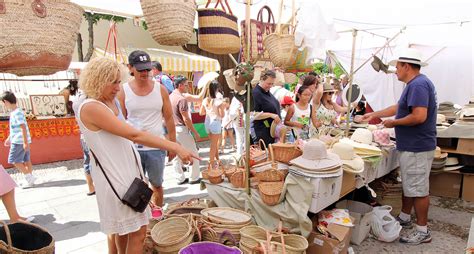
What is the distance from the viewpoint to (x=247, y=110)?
110 inches

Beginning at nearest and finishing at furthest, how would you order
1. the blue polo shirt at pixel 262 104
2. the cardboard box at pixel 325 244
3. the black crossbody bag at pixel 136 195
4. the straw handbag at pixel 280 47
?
the black crossbody bag at pixel 136 195 → the cardboard box at pixel 325 244 → the straw handbag at pixel 280 47 → the blue polo shirt at pixel 262 104

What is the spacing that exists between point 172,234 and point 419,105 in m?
2.93

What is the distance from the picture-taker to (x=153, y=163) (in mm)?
3232

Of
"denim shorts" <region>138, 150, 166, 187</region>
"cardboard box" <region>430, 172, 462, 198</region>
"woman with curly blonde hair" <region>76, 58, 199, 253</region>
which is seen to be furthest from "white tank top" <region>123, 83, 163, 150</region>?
"cardboard box" <region>430, 172, 462, 198</region>

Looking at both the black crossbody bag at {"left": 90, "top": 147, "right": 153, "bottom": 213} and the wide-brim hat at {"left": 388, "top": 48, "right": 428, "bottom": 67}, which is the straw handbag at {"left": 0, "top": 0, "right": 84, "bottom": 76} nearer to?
the black crossbody bag at {"left": 90, "top": 147, "right": 153, "bottom": 213}

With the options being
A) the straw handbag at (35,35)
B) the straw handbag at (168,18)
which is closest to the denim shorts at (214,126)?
the straw handbag at (168,18)

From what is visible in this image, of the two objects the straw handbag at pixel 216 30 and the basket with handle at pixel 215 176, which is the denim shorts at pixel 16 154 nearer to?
the basket with handle at pixel 215 176

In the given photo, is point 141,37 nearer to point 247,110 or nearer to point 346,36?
point 346,36

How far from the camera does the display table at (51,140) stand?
6.33 meters

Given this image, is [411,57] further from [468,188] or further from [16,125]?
[16,125]

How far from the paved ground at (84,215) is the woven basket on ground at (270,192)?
144cm

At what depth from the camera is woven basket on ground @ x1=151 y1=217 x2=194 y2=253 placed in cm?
224

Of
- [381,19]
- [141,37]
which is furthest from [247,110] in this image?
[141,37]

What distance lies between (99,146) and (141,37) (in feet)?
34.3
